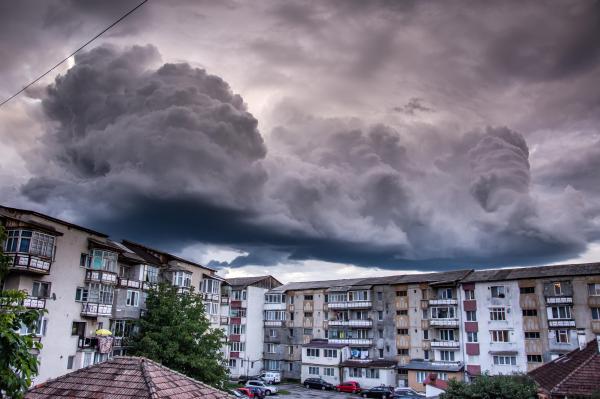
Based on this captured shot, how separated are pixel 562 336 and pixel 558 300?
415cm

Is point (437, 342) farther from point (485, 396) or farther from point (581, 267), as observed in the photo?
point (485, 396)

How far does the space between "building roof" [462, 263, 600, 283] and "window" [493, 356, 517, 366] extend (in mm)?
9560

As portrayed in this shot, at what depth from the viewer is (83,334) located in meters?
46.8

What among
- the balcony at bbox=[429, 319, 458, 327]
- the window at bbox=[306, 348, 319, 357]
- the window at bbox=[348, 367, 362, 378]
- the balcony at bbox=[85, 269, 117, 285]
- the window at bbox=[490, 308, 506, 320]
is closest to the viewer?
the balcony at bbox=[85, 269, 117, 285]

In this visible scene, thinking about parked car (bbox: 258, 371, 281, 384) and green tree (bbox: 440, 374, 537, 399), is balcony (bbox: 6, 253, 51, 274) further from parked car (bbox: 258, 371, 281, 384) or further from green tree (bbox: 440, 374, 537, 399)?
parked car (bbox: 258, 371, 281, 384)

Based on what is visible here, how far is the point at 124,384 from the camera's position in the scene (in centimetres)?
1711

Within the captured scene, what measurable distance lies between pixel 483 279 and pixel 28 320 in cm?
6056

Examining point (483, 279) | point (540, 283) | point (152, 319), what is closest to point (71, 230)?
point (152, 319)

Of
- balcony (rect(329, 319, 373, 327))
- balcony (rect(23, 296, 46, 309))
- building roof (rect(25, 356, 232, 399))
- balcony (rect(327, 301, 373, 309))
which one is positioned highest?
balcony (rect(327, 301, 373, 309))

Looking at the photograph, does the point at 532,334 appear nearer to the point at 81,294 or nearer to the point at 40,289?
the point at 81,294

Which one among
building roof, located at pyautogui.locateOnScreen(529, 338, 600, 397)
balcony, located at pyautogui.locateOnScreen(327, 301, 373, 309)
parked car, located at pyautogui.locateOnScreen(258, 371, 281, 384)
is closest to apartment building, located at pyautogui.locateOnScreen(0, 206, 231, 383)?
parked car, located at pyautogui.locateOnScreen(258, 371, 281, 384)

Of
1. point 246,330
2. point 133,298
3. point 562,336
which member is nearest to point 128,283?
point 133,298

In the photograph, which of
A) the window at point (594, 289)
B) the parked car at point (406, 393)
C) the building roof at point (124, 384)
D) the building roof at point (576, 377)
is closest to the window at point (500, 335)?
the window at point (594, 289)

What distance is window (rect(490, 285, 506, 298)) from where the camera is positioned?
62434 mm
